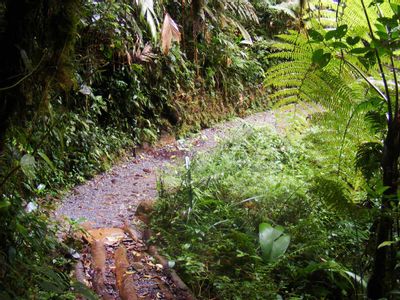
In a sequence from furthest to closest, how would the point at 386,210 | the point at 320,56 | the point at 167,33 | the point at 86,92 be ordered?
the point at 167,33, the point at 86,92, the point at 386,210, the point at 320,56

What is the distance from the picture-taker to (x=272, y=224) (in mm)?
3180

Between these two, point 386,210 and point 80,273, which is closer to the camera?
point 386,210

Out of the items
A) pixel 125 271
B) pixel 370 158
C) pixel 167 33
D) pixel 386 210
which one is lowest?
pixel 125 271

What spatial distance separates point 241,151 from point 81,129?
2.01m

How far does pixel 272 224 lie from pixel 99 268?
1.31 metres

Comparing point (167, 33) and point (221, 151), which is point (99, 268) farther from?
point (167, 33)

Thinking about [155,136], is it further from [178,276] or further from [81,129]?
[178,276]

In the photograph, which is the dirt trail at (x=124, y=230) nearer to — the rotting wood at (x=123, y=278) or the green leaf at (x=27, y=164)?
the rotting wood at (x=123, y=278)

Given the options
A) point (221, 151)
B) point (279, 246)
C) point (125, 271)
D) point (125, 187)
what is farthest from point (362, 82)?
point (125, 187)

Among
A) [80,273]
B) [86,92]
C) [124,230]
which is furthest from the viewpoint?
[86,92]

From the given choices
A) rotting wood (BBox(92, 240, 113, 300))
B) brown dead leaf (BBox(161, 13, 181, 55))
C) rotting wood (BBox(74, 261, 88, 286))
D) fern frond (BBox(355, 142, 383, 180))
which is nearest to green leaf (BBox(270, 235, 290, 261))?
fern frond (BBox(355, 142, 383, 180))

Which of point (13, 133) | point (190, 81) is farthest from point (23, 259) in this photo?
point (190, 81)

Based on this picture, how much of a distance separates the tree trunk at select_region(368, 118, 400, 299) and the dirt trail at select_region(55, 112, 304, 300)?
3.47 ft

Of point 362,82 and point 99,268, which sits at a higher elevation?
point 362,82
